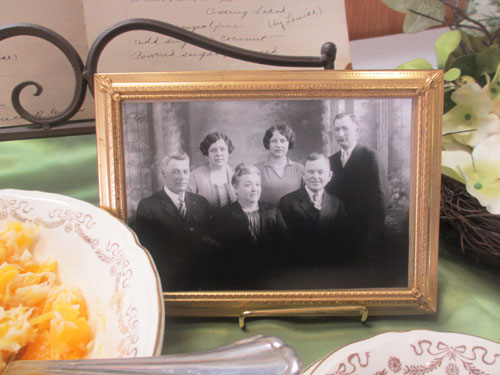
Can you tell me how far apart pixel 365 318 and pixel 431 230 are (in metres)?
0.09

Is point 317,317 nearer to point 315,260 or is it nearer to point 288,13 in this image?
point 315,260

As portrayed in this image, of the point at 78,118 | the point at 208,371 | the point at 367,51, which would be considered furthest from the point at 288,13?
the point at 208,371

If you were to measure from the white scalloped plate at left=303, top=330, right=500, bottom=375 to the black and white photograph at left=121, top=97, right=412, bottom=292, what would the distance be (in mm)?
68

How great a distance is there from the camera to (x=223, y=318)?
360 mm

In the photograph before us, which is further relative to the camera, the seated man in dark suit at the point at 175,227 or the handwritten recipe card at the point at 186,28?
the handwritten recipe card at the point at 186,28

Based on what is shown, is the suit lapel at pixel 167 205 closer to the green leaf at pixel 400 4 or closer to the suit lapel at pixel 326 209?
the suit lapel at pixel 326 209

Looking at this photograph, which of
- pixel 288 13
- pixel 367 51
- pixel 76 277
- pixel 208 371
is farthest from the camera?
pixel 367 51

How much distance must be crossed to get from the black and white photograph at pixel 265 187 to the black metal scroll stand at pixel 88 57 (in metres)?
0.08

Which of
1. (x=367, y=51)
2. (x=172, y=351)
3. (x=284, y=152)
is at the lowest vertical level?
(x=172, y=351)

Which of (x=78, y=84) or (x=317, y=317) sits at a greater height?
(x=78, y=84)

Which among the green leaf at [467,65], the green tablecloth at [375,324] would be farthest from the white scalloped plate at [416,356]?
the green leaf at [467,65]

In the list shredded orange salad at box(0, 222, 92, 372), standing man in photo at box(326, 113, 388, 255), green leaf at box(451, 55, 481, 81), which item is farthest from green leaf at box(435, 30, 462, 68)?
shredded orange salad at box(0, 222, 92, 372)

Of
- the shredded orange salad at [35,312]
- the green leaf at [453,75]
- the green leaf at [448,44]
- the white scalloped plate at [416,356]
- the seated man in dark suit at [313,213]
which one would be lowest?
the white scalloped plate at [416,356]

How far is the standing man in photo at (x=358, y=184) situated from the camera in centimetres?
34
